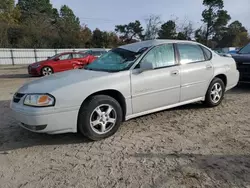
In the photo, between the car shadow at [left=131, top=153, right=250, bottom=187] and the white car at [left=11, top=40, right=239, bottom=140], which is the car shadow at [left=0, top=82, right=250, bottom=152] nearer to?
the white car at [left=11, top=40, right=239, bottom=140]

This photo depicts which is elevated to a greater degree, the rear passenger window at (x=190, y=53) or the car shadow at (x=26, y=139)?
the rear passenger window at (x=190, y=53)

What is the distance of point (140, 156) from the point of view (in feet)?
10.1

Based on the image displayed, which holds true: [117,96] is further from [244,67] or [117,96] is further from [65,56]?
[65,56]

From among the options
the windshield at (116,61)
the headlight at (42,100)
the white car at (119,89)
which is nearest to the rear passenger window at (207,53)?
the white car at (119,89)

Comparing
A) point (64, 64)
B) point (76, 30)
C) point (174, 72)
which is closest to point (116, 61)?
point (174, 72)

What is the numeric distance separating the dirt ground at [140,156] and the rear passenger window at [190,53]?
116 cm

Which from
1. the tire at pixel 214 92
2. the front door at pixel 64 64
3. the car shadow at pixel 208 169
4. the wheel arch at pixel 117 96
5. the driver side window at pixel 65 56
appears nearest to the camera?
the car shadow at pixel 208 169

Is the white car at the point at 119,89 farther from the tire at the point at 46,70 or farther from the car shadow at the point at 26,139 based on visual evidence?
the tire at the point at 46,70

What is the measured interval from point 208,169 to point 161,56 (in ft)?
7.39

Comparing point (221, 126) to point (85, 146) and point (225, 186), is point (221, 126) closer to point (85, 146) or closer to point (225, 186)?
point (225, 186)

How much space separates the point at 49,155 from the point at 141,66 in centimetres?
198

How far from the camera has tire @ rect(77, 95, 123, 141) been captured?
3424 mm

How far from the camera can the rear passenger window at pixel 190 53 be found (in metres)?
4.59

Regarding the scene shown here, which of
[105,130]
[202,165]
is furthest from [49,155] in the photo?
[202,165]
